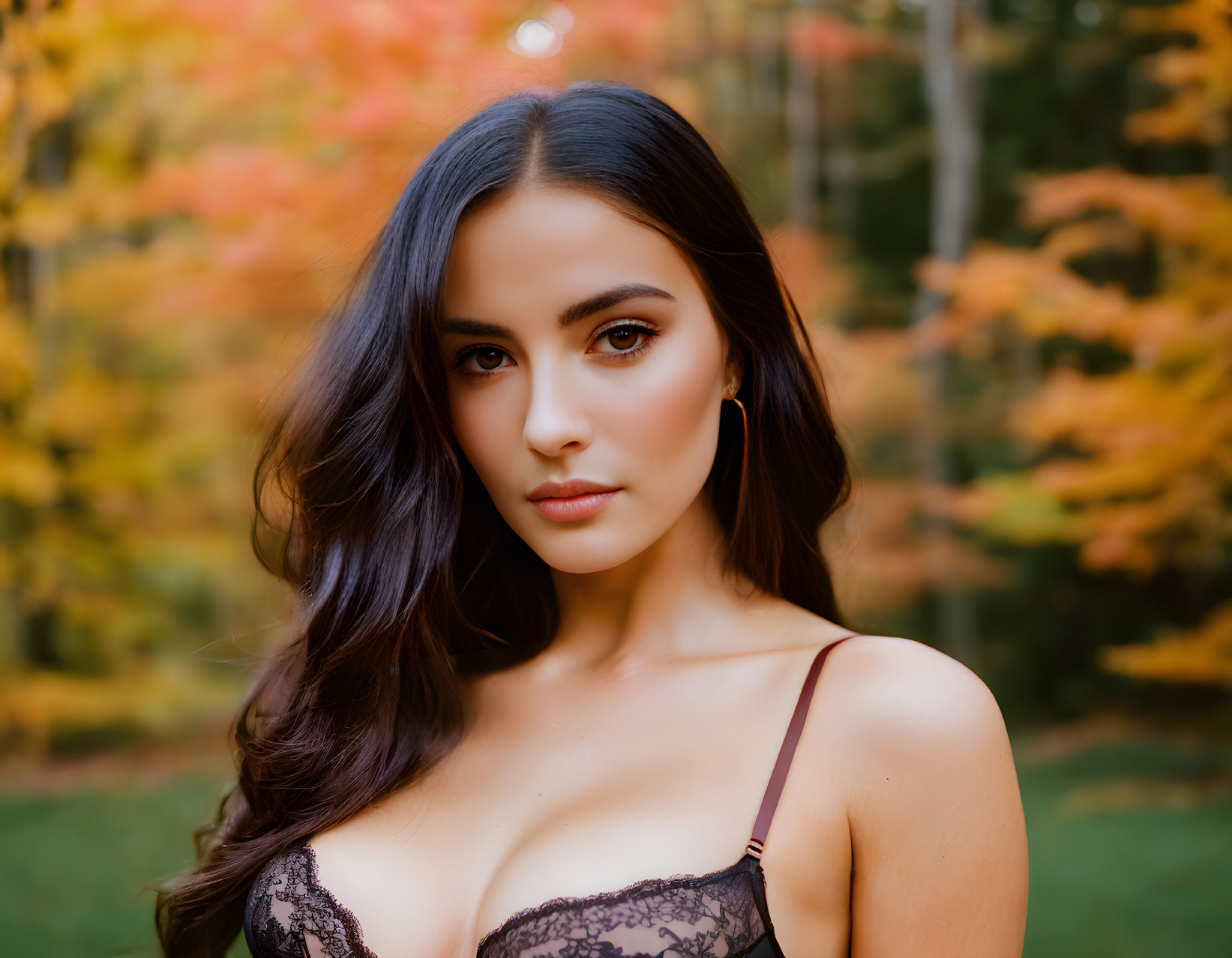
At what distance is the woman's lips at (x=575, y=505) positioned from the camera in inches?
60.6

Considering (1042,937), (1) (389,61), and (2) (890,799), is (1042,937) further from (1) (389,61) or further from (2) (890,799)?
(1) (389,61)

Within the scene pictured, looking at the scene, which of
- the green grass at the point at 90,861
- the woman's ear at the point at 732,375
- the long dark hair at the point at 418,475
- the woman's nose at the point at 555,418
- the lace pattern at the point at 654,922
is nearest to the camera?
the lace pattern at the point at 654,922

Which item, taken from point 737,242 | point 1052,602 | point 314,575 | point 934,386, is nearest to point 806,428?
point 737,242

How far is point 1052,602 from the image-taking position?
587cm

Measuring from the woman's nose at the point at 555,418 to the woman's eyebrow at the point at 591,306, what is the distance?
0.08 meters

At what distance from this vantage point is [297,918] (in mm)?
1545

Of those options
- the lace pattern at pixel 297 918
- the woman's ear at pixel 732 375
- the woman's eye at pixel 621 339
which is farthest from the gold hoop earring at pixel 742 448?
the lace pattern at pixel 297 918

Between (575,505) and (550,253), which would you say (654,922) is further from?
(550,253)

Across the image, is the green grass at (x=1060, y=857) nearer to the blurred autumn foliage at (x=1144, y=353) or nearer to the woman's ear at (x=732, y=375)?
the blurred autumn foliage at (x=1144, y=353)

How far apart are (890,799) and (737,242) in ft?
2.82

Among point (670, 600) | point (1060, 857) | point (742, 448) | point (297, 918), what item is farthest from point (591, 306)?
point (1060, 857)

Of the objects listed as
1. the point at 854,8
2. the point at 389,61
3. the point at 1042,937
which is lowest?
the point at 1042,937

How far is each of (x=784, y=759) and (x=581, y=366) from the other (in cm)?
62

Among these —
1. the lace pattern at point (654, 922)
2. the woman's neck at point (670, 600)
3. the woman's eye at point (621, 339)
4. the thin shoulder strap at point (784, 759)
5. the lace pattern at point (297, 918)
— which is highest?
the woman's eye at point (621, 339)
